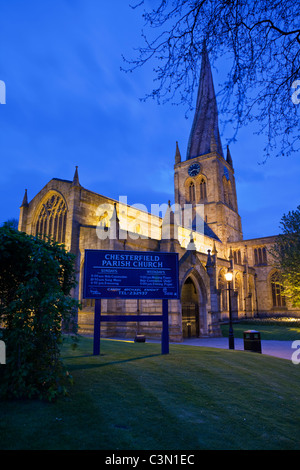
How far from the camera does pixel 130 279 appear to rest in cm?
1080

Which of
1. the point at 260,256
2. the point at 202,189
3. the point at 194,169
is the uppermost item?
the point at 194,169

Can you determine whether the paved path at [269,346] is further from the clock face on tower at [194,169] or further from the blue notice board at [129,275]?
the clock face on tower at [194,169]

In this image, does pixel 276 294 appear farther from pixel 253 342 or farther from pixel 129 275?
pixel 129 275

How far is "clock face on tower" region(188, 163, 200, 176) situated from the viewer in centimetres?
6341

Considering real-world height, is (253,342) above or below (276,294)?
below

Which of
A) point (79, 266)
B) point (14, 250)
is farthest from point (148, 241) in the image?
point (14, 250)

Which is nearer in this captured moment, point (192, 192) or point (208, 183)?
point (208, 183)

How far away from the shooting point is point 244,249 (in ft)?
182

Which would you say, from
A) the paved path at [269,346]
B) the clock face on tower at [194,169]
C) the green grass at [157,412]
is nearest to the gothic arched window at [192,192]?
the clock face on tower at [194,169]

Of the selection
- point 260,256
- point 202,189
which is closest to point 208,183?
point 202,189

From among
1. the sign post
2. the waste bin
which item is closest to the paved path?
the waste bin

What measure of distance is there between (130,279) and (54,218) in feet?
69.0

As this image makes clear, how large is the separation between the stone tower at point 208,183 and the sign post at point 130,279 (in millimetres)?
46467

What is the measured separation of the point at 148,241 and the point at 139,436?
77.6ft
